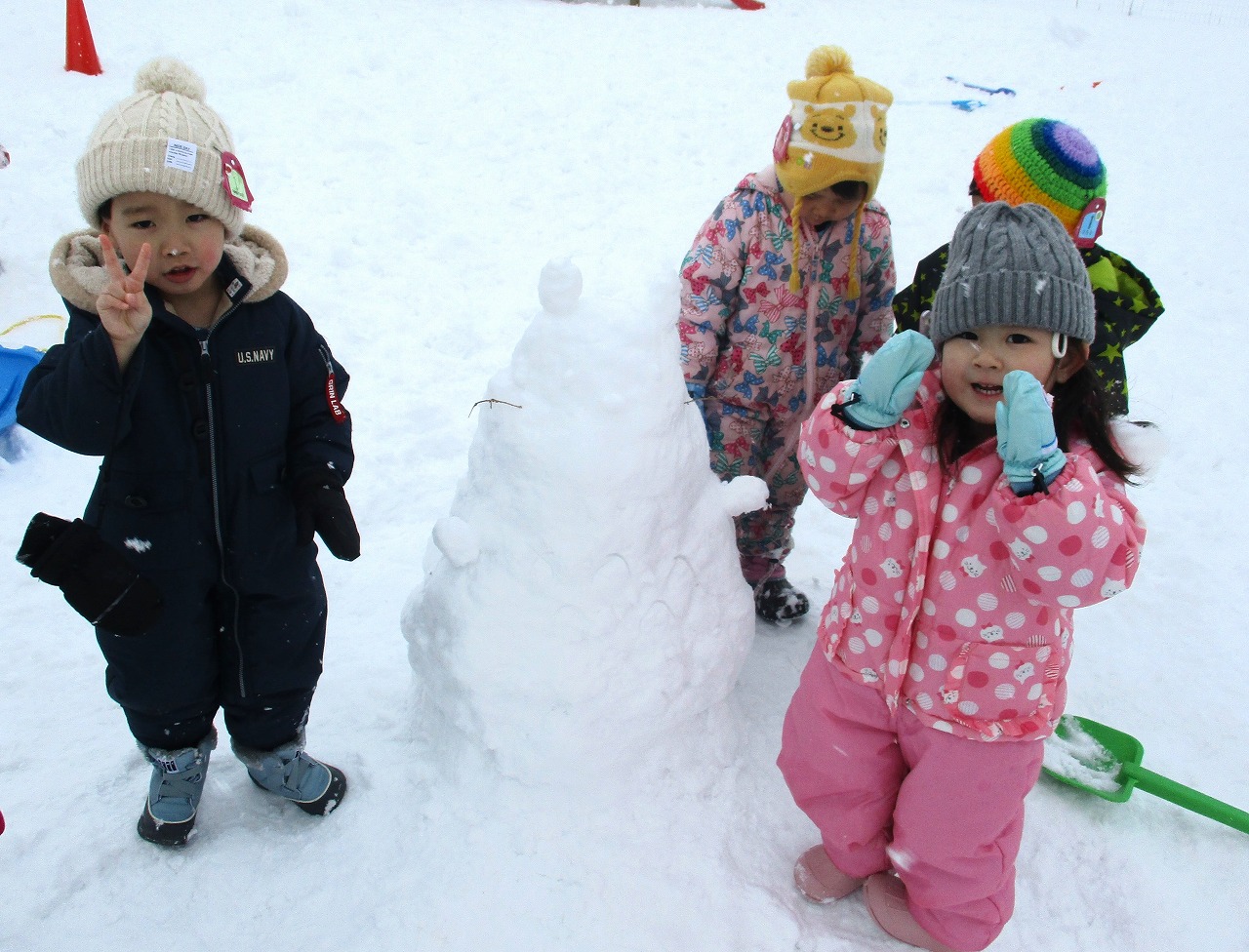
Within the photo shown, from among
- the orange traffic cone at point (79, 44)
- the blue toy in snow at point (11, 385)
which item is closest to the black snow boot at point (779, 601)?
the blue toy in snow at point (11, 385)

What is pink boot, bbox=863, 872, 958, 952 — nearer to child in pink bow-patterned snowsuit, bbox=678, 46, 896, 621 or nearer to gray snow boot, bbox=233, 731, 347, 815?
child in pink bow-patterned snowsuit, bbox=678, 46, 896, 621

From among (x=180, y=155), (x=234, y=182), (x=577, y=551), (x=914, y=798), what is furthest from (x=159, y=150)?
(x=914, y=798)

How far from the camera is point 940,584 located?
166cm

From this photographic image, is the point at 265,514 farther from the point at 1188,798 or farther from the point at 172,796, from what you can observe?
the point at 1188,798

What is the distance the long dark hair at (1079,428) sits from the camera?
60.4 inches

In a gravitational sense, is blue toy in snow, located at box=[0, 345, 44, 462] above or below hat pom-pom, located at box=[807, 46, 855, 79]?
below

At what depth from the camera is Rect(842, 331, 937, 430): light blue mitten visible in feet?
5.03

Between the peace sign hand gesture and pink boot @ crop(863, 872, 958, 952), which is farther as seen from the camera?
pink boot @ crop(863, 872, 958, 952)

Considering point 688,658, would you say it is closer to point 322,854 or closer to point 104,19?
point 322,854

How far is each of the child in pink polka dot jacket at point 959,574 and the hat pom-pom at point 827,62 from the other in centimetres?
86

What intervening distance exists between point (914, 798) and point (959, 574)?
498 millimetres

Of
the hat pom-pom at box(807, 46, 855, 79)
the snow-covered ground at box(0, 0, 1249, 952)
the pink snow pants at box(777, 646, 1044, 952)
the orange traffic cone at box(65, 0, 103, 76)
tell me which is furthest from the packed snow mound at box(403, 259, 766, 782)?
the orange traffic cone at box(65, 0, 103, 76)

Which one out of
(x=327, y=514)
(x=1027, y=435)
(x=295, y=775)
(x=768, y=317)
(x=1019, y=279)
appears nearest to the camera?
(x=1027, y=435)

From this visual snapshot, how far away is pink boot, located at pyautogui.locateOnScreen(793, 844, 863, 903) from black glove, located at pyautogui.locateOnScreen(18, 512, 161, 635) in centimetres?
148
